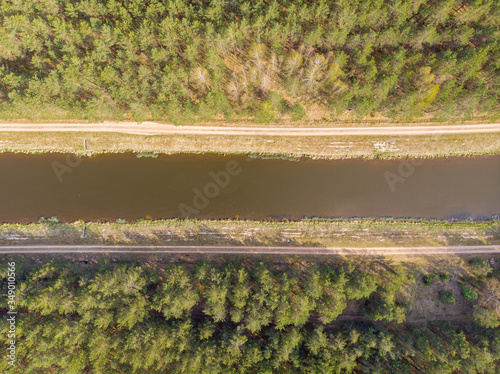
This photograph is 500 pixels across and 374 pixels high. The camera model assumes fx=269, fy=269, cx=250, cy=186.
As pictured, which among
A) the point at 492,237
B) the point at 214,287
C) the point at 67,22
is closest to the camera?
the point at 214,287

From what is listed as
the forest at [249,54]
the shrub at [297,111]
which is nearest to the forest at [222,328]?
the shrub at [297,111]

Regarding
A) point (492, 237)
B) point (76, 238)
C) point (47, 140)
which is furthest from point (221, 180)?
point (492, 237)

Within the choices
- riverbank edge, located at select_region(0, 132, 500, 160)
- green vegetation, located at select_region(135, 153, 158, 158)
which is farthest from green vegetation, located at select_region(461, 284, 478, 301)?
green vegetation, located at select_region(135, 153, 158, 158)

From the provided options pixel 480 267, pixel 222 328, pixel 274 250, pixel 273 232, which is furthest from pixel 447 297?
pixel 222 328

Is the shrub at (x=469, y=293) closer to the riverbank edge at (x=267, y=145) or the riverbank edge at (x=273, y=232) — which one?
the riverbank edge at (x=273, y=232)

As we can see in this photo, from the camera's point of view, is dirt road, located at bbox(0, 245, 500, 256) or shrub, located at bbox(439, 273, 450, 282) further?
dirt road, located at bbox(0, 245, 500, 256)

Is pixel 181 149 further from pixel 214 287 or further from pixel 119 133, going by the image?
pixel 214 287

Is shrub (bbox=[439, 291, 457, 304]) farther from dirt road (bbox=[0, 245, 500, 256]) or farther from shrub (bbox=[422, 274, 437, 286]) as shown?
dirt road (bbox=[0, 245, 500, 256])
